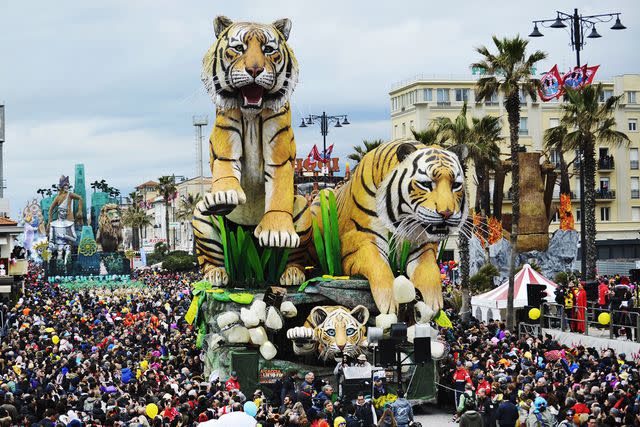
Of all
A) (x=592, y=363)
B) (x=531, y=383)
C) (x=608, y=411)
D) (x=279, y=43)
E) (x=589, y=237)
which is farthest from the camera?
(x=589, y=237)

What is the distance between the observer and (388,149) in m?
20.1

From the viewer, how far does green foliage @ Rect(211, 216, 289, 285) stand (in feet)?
67.0

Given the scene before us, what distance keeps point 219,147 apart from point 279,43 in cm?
232

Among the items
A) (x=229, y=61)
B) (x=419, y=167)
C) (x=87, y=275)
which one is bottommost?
(x=87, y=275)

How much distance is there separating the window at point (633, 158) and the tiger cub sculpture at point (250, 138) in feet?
154

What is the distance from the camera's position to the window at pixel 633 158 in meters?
63.3

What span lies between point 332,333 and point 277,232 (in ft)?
7.67

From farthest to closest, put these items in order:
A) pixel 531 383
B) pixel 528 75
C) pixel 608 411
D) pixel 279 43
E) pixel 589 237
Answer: pixel 589 237 → pixel 528 75 → pixel 279 43 → pixel 531 383 → pixel 608 411

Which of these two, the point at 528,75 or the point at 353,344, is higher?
the point at 528,75

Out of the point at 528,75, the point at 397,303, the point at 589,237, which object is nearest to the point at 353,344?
the point at 397,303

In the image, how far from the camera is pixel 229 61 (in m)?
19.4

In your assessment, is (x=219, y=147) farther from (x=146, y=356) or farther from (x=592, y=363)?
(x=592, y=363)

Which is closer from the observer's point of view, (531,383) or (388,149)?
(531,383)

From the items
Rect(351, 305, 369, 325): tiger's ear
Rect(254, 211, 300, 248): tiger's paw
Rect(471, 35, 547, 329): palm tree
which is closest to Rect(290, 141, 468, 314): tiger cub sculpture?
Rect(351, 305, 369, 325): tiger's ear
